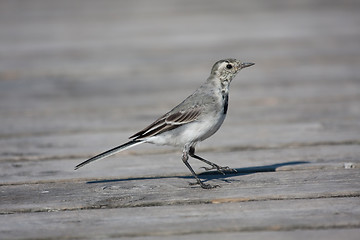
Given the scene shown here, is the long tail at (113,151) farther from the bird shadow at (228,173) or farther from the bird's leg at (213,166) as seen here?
the bird's leg at (213,166)

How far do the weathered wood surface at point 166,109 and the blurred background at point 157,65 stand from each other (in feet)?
0.09

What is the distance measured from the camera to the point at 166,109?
6.45m

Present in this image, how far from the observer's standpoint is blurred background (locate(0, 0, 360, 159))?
5914 millimetres

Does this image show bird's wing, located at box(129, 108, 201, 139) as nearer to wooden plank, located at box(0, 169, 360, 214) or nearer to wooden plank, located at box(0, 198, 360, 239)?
wooden plank, located at box(0, 169, 360, 214)

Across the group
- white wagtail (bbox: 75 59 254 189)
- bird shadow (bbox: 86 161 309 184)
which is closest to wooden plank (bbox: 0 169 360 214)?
bird shadow (bbox: 86 161 309 184)

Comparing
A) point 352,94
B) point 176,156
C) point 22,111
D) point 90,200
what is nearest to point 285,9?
point 352,94

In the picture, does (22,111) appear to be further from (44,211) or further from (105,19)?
(105,19)

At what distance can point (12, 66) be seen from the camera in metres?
8.45

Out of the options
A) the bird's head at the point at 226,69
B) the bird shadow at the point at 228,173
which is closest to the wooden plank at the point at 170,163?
the bird shadow at the point at 228,173

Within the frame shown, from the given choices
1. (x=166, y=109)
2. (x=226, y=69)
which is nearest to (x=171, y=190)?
(x=226, y=69)

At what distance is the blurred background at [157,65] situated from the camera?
5914 mm

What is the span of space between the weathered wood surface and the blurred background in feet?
0.09

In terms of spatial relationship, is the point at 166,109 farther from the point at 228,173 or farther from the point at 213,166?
the point at 228,173

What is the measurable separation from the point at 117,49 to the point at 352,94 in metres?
3.98
